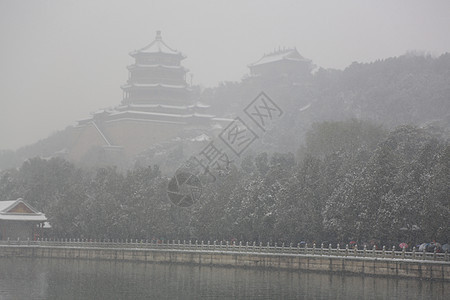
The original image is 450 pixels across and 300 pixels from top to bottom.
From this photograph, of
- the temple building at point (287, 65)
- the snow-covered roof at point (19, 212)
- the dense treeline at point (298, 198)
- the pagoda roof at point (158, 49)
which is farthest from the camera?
the temple building at point (287, 65)

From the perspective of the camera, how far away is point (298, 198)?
41.9 m

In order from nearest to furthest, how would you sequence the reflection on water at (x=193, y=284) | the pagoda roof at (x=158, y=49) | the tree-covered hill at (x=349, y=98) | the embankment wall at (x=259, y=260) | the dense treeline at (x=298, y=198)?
the reflection on water at (x=193, y=284), the embankment wall at (x=259, y=260), the dense treeline at (x=298, y=198), the tree-covered hill at (x=349, y=98), the pagoda roof at (x=158, y=49)

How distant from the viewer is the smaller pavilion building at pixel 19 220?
53.1 meters

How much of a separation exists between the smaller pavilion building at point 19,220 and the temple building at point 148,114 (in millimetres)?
32402

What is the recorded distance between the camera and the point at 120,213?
4922cm

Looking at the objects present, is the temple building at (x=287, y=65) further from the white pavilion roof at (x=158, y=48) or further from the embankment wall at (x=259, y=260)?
the embankment wall at (x=259, y=260)

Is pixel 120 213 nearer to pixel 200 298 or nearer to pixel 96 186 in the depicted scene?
pixel 96 186

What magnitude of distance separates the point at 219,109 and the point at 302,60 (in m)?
13.7

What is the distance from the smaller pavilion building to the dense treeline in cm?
118

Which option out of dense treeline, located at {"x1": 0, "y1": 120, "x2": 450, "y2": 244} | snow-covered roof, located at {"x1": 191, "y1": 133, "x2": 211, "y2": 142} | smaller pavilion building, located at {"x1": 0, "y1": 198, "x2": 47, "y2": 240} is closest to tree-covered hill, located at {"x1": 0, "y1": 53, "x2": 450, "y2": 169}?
snow-covered roof, located at {"x1": 191, "y1": 133, "x2": 211, "y2": 142}

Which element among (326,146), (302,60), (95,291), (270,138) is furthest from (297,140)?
(95,291)

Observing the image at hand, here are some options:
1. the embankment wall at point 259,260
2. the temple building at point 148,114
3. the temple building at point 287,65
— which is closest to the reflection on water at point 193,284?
the embankment wall at point 259,260

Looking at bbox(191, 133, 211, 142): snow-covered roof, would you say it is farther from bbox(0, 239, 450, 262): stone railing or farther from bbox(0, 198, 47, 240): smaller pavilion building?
bbox(0, 239, 450, 262): stone railing

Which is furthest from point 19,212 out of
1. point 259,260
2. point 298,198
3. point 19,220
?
point 298,198
